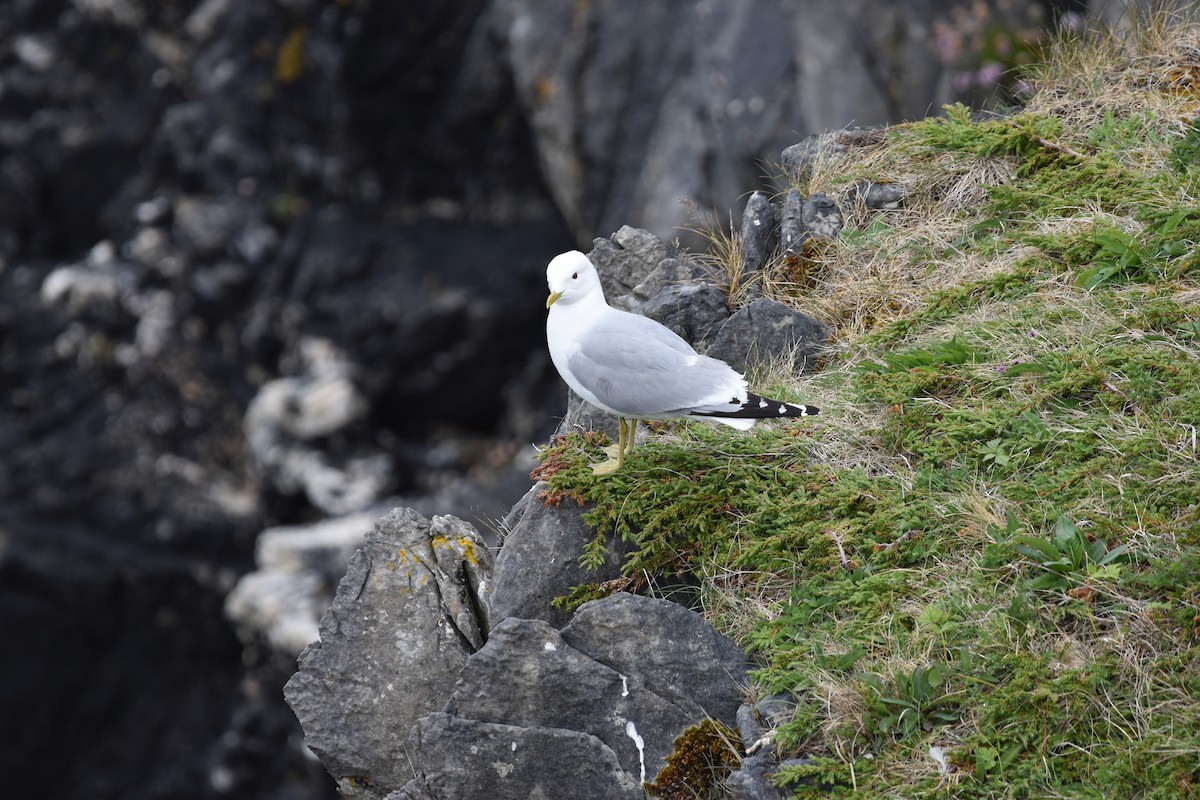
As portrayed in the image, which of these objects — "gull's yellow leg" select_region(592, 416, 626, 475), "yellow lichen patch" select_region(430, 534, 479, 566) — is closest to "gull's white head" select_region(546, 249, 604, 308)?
"gull's yellow leg" select_region(592, 416, 626, 475)

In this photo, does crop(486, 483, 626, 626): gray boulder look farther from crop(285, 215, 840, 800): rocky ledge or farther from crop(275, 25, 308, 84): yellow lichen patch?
crop(275, 25, 308, 84): yellow lichen patch

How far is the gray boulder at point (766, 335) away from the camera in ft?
19.0

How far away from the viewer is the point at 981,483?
4449 millimetres

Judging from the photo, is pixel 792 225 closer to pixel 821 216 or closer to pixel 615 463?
pixel 821 216

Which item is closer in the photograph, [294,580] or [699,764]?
[699,764]

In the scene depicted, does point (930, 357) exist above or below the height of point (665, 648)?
above

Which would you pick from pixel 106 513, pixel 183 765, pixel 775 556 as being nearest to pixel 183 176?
pixel 106 513

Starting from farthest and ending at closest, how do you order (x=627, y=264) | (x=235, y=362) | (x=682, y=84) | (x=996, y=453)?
1. (x=235, y=362)
2. (x=682, y=84)
3. (x=627, y=264)
4. (x=996, y=453)

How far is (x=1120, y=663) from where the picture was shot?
3520 mm

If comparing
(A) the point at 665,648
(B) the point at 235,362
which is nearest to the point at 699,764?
(A) the point at 665,648

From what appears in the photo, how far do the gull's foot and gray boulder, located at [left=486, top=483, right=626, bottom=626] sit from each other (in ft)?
0.66

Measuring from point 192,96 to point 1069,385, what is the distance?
16.5 m

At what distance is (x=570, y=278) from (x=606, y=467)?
0.95 m

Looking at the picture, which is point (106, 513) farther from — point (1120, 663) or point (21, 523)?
point (1120, 663)
